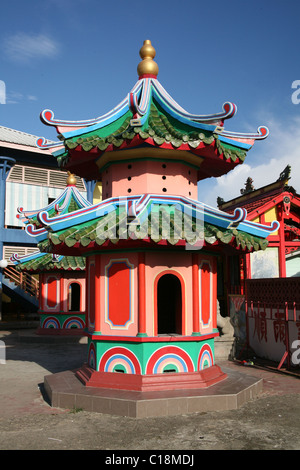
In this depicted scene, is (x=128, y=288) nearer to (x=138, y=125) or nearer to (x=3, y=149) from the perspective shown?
(x=138, y=125)

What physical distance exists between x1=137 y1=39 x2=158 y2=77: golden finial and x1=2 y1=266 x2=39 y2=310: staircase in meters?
18.2

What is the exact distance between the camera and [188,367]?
872 cm

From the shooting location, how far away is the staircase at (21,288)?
998 inches

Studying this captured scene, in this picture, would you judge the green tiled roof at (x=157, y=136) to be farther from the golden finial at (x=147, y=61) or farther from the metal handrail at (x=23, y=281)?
the metal handrail at (x=23, y=281)

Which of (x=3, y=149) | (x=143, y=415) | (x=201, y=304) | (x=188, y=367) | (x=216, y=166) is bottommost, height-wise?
(x=143, y=415)

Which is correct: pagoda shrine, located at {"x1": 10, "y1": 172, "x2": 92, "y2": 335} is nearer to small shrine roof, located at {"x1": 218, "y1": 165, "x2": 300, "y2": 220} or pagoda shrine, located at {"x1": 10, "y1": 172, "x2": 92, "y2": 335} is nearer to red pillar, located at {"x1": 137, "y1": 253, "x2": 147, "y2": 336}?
small shrine roof, located at {"x1": 218, "y1": 165, "x2": 300, "y2": 220}

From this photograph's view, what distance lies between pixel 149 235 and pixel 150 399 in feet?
9.73

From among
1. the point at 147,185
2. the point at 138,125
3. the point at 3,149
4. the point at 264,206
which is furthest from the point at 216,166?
the point at 3,149

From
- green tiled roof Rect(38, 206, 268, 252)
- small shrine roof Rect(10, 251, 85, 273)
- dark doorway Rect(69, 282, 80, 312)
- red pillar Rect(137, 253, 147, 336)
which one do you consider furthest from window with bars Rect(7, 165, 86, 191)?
red pillar Rect(137, 253, 147, 336)

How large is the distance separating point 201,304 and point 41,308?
12790 millimetres

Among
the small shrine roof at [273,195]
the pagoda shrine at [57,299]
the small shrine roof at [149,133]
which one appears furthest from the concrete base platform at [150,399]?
the pagoda shrine at [57,299]

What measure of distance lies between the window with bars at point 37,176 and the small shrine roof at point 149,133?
18621 mm

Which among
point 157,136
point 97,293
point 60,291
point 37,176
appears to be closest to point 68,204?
point 60,291

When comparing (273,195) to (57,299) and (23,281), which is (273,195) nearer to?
(57,299)
